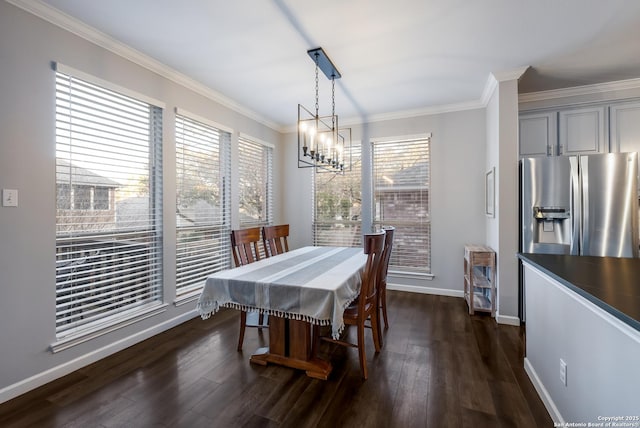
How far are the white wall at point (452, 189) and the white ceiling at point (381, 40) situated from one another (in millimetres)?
531

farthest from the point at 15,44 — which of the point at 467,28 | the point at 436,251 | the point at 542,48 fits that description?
the point at 436,251

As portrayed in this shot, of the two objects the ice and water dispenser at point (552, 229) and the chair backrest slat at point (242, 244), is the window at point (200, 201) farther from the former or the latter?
the ice and water dispenser at point (552, 229)

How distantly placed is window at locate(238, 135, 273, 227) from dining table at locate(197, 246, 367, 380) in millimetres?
1813

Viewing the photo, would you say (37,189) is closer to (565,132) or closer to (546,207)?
(546,207)

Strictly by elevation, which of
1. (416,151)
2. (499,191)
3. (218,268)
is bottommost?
(218,268)

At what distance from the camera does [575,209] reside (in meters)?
2.80

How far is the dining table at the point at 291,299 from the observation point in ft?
6.10

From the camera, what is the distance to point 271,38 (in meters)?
2.43

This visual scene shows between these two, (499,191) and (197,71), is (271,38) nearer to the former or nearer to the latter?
(197,71)

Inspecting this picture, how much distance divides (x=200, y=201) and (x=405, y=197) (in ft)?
9.23

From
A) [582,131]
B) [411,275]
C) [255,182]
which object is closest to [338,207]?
[255,182]

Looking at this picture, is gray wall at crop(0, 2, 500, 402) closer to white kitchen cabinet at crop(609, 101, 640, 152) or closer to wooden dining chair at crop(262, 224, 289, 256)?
wooden dining chair at crop(262, 224, 289, 256)

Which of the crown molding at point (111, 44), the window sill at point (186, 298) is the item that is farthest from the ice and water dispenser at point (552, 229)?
the crown molding at point (111, 44)

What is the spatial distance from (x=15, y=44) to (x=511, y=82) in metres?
4.21
